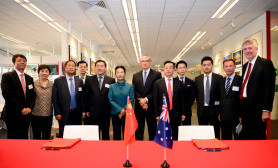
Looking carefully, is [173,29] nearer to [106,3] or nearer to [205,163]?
[106,3]

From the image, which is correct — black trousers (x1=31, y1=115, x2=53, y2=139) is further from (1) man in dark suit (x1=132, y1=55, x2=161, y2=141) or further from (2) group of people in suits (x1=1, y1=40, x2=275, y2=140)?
(1) man in dark suit (x1=132, y1=55, x2=161, y2=141)

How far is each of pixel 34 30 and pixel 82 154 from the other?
7.79 meters

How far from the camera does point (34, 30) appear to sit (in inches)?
292

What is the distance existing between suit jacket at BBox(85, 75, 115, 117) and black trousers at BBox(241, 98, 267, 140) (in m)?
2.18

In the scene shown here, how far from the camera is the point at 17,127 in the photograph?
2830 millimetres

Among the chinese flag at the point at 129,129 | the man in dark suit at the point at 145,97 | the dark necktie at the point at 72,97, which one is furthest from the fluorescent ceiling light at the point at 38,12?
the chinese flag at the point at 129,129

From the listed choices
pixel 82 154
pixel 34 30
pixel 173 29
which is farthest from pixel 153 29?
pixel 82 154

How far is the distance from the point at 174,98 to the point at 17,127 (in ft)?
8.60

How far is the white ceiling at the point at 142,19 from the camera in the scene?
4941 millimetres

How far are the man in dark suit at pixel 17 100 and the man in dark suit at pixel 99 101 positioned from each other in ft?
3.14

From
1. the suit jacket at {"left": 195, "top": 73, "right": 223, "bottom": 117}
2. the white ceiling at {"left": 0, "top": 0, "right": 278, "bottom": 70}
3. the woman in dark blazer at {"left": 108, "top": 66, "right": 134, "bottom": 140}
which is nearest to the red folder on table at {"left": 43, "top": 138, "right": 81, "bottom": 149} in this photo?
the woman in dark blazer at {"left": 108, "top": 66, "right": 134, "bottom": 140}

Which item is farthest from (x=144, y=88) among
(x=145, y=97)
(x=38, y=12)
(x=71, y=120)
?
(x=38, y=12)

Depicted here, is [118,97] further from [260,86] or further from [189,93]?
[260,86]

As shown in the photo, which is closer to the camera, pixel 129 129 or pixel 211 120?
pixel 129 129
